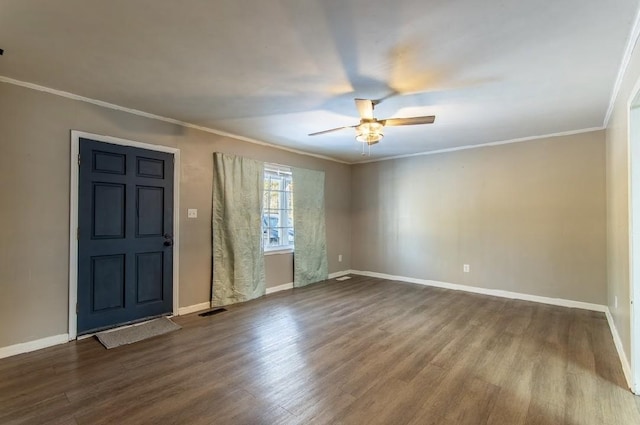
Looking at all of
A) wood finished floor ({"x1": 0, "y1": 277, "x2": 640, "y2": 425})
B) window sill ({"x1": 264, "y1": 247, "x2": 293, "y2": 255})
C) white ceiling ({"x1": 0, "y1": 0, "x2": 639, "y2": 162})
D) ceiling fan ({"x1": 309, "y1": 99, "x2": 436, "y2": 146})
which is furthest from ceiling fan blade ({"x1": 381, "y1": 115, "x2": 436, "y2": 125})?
window sill ({"x1": 264, "y1": 247, "x2": 293, "y2": 255})

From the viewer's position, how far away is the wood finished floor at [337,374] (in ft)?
6.43

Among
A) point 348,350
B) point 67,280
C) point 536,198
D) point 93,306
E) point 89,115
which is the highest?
point 89,115

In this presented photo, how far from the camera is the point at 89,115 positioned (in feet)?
10.4

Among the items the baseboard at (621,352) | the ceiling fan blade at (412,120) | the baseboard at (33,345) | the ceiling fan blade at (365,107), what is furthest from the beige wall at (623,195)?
the baseboard at (33,345)

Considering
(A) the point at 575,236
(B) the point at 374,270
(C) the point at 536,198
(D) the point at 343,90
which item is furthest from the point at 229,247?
(A) the point at 575,236

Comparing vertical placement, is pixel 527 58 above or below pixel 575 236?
above

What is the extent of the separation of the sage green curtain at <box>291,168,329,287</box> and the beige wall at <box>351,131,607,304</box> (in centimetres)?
111

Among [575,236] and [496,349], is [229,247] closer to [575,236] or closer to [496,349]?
[496,349]

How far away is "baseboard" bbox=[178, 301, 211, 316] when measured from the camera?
3883mm

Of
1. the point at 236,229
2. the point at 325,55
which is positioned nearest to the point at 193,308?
the point at 236,229

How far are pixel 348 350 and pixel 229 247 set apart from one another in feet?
7.64

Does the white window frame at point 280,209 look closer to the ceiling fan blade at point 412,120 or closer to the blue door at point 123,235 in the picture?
the blue door at point 123,235

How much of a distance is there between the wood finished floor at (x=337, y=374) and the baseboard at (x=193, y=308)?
18cm

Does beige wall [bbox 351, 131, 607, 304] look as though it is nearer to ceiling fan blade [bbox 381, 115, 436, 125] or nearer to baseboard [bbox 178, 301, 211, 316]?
ceiling fan blade [bbox 381, 115, 436, 125]
